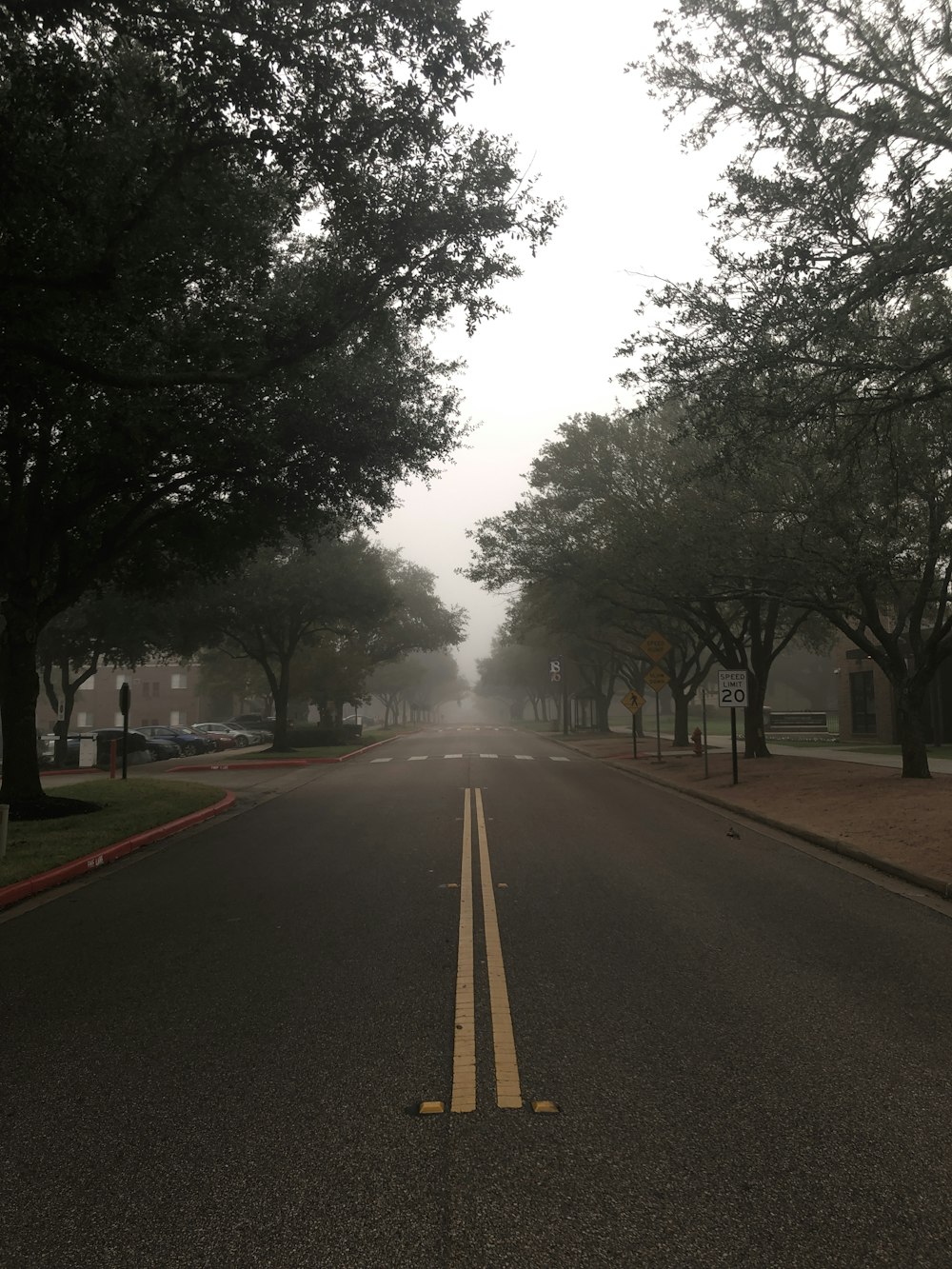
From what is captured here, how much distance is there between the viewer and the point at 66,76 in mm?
8945

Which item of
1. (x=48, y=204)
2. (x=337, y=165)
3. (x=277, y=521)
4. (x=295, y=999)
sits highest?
(x=337, y=165)

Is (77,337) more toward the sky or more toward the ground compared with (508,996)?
more toward the sky

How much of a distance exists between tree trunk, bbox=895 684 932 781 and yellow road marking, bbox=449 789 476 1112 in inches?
503

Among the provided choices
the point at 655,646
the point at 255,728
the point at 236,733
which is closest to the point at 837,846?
the point at 655,646

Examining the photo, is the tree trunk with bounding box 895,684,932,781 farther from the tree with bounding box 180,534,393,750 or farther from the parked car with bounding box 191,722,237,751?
the parked car with bounding box 191,722,237,751

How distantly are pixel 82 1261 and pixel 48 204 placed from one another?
961cm

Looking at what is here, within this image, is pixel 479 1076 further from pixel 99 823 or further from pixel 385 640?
pixel 385 640

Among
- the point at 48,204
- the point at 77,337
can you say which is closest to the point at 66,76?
the point at 48,204

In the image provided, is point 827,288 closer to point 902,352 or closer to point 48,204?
point 902,352

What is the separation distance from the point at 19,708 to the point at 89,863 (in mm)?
5503

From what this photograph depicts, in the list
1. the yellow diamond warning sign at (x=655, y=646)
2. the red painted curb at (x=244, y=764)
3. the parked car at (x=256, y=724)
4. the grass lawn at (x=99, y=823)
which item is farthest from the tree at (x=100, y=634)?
the parked car at (x=256, y=724)

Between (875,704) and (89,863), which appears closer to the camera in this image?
(89,863)

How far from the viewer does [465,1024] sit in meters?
4.91

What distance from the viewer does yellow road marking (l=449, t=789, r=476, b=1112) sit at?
4016 mm
